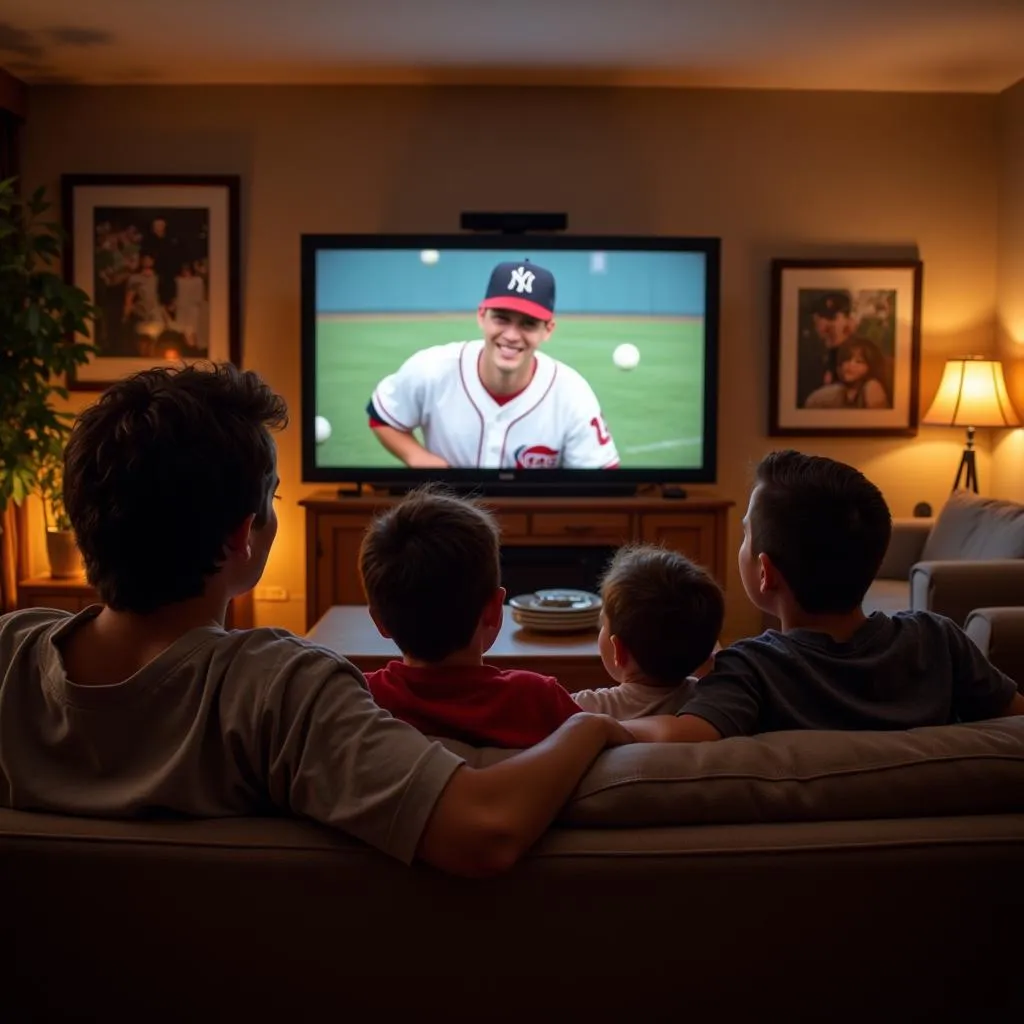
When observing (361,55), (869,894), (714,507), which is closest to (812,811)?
(869,894)

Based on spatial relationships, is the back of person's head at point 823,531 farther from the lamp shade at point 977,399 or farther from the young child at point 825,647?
the lamp shade at point 977,399

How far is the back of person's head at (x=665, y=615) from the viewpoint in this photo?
143cm

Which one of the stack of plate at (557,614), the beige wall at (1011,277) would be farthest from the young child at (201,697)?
the beige wall at (1011,277)

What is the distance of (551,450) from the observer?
→ 185 inches

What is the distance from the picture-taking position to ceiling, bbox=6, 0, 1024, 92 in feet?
12.8

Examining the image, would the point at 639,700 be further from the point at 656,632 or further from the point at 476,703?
the point at 476,703

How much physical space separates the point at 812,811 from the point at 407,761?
38 cm

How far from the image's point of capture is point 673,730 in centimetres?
118

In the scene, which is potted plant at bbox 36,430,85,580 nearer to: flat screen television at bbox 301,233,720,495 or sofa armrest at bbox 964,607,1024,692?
flat screen television at bbox 301,233,720,495

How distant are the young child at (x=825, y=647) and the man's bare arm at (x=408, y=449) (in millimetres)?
3267

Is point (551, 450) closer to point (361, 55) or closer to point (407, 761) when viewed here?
point (361, 55)

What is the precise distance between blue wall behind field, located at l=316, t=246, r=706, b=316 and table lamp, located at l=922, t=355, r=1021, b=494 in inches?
43.1

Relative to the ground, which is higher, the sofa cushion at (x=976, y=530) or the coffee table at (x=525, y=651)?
the sofa cushion at (x=976, y=530)

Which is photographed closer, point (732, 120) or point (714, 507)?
point (714, 507)
